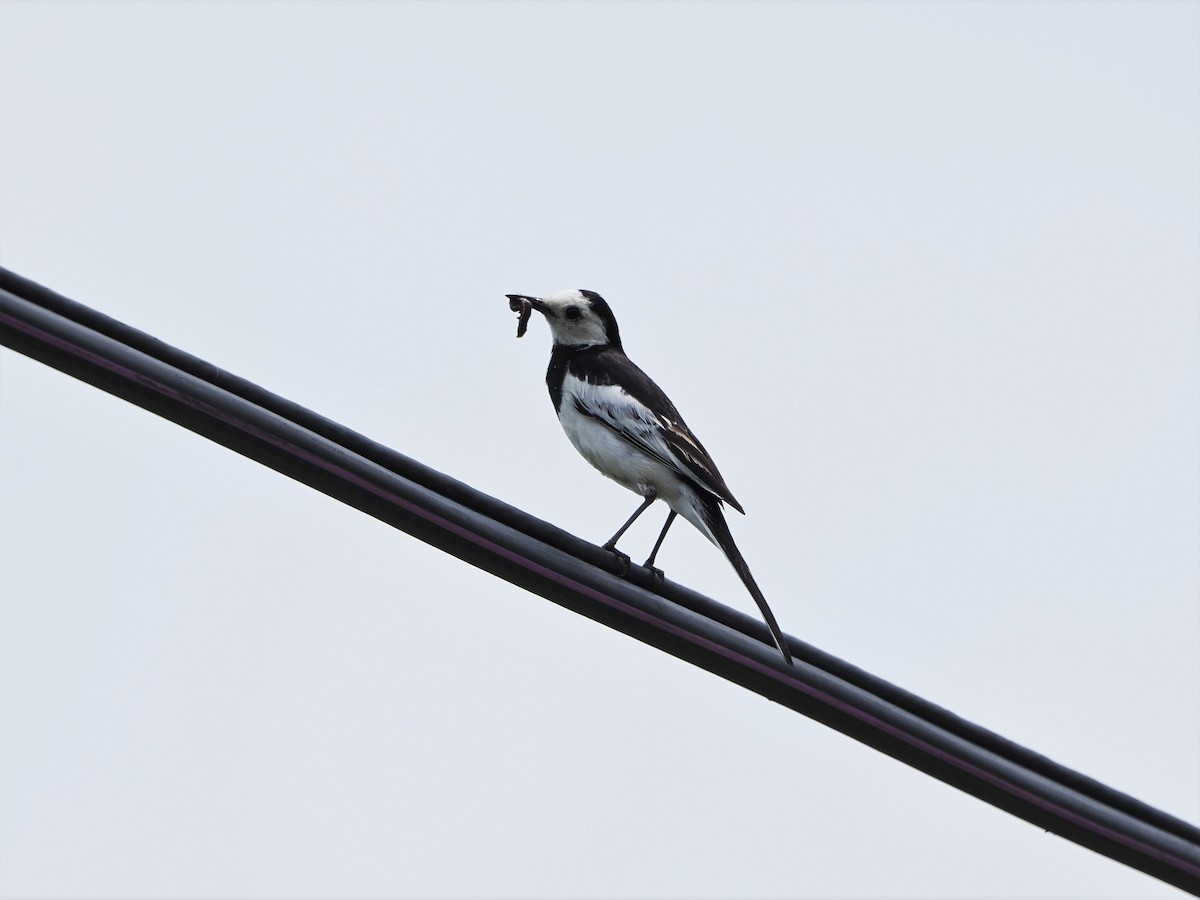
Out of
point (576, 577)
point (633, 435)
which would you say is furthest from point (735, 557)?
point (576, 577)

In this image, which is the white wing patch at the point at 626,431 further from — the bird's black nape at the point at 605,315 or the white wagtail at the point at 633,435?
the bird's black nape at the point at 605,315

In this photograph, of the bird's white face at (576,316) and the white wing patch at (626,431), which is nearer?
the white wing patch at (626,431)

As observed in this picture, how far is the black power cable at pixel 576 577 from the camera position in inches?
177

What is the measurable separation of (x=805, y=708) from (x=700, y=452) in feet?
10.00

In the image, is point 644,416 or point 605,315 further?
point 605,315

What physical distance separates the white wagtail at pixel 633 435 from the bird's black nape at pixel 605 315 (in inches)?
4.9

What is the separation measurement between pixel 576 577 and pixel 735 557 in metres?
2.33

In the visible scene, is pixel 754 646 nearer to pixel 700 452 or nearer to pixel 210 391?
pixel 210 391

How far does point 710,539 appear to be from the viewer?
25.8 ft

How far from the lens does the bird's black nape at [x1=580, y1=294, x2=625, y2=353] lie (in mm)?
9703

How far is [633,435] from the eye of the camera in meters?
8.40

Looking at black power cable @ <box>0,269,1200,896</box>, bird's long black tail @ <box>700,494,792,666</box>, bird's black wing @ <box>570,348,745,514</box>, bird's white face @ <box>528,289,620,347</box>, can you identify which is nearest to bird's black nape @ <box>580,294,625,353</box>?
bird's white face @ <box>528,289,620,347</box>

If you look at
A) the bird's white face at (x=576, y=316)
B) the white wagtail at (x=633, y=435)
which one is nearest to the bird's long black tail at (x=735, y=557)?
the white wagtail at (x=633, y=435)

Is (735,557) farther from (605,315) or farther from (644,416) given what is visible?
(605,315)
